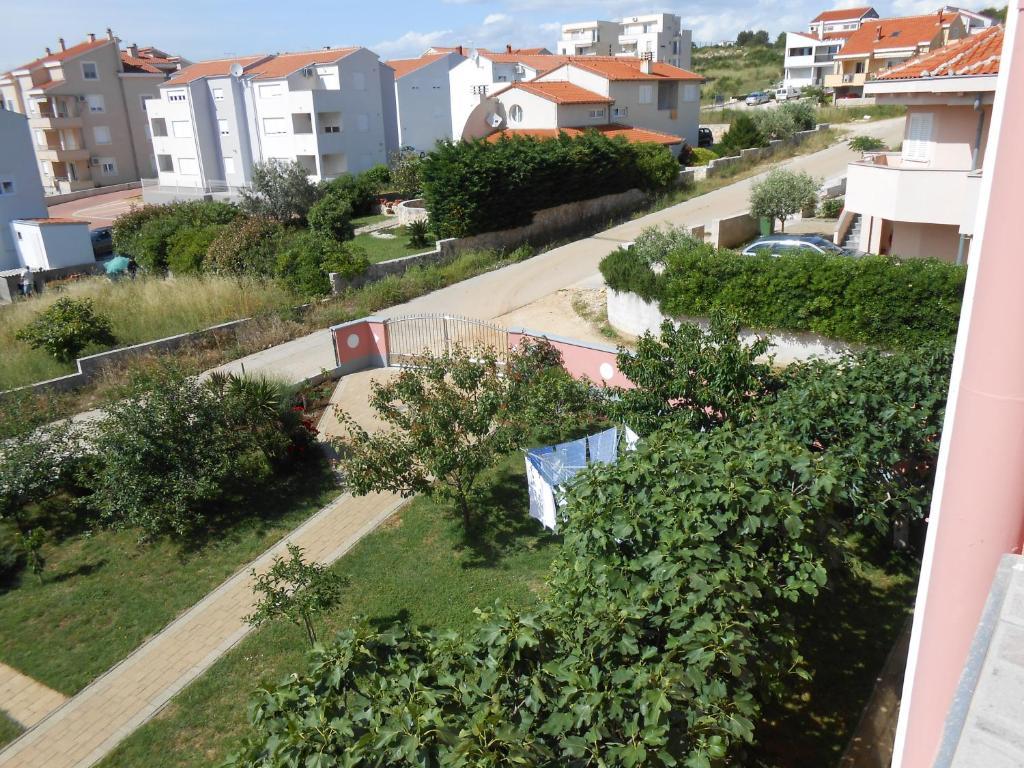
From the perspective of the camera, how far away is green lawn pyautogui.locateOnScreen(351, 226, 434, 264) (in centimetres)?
2975

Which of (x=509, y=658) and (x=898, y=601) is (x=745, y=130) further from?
(x=509, y=658)

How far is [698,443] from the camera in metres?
7.51

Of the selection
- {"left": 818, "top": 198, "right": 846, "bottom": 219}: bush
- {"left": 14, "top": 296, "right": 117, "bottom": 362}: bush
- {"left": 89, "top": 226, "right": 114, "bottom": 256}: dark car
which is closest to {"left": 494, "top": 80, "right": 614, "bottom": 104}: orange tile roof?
{"left": 818, "top": 198, "right": 846, "bottom": 219}: bush

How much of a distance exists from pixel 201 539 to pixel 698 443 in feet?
29.2

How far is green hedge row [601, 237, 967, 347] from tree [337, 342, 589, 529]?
17.8ft

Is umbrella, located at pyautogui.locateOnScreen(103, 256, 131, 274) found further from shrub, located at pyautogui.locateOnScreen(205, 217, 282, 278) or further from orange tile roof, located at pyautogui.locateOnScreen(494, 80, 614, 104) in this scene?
orange tile roof, located at pyautogui.locateOnScreen(494, 80, 614, 104)

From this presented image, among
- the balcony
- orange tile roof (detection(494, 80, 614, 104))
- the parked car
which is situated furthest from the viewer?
orange tile roof (detection(494, 80, 614, 104))

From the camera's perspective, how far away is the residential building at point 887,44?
188 ft

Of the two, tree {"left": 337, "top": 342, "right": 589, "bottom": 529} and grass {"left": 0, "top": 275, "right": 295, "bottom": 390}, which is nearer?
tree {"left": 337, "top": 342, "right": 589, "bottom": 529}

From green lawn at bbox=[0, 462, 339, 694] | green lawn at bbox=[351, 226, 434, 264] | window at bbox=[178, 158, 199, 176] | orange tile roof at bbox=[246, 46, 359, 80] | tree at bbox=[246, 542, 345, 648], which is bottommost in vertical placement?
green lawn at bbox=[0, 462, 339, 694]

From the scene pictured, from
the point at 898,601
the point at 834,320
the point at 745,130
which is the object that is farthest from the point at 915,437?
the point at 745,130

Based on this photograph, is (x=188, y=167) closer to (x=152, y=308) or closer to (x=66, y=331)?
(x=152, y=308)

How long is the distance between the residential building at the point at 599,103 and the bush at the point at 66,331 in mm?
23063

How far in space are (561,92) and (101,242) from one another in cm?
2494
